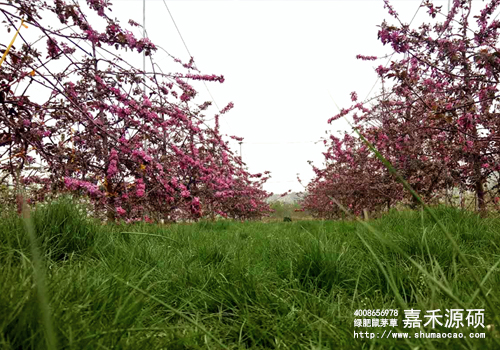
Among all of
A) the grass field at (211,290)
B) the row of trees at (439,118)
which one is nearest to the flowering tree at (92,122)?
the grass field at (211,290)

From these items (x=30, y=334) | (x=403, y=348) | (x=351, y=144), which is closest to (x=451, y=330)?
(x=403, y=348)

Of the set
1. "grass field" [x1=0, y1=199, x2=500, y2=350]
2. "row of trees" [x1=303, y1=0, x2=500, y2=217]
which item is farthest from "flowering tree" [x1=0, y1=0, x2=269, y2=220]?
"row of trees" [x1=303, y1=0, x2=500, y2=217]

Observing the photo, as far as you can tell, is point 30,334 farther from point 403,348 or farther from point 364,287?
point 364,287

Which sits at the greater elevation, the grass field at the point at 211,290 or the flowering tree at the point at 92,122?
the flowering tree at the point at 92,122

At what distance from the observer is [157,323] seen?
125 centimetres

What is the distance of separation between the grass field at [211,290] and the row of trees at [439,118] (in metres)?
1.40

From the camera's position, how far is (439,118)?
2.71m

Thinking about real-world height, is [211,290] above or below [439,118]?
below

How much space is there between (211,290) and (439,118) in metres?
2.40

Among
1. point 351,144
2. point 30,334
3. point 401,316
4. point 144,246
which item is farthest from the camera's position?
point 351,144

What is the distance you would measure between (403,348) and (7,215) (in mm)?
2169

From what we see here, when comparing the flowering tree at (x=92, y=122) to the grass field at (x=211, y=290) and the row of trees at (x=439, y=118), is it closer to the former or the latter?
the grass field at (x=211, y=290)

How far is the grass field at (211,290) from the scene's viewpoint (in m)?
0.88

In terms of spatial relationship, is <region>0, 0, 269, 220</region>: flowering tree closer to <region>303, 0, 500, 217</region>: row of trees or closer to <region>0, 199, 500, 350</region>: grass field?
<region>0, 199, 500, 350</region>: grass field
